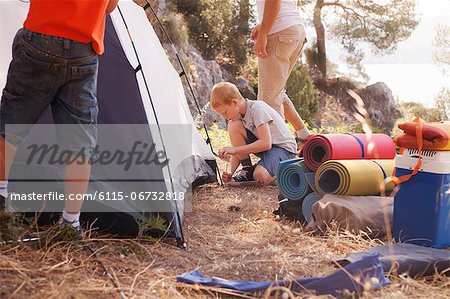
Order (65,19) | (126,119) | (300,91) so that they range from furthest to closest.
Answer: (300,91)
(126,119)
(65,19)

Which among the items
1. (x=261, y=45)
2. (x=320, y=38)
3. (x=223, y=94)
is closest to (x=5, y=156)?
(x=223, y=94)

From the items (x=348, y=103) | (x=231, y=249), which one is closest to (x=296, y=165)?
(x=231, y=249)

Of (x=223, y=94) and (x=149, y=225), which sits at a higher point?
(x=223, y=94)

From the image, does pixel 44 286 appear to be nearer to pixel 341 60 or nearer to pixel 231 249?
pixel 231 249

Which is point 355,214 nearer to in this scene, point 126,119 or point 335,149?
point 335,149

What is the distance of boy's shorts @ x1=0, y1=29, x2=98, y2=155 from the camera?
2117 mm

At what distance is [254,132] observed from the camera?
3.84 m

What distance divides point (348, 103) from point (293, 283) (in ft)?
44.7

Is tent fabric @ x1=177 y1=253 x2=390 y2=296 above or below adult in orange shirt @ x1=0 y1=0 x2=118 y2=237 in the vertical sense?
below

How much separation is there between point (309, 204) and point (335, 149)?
31 centimetres

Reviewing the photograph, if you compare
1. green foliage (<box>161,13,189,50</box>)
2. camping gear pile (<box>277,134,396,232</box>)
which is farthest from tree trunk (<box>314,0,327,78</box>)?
camping gear pile (<box>277,134,396,232</box>)

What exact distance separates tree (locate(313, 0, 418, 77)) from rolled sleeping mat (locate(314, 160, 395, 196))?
12554 millimetres

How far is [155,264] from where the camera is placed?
2.16 metres

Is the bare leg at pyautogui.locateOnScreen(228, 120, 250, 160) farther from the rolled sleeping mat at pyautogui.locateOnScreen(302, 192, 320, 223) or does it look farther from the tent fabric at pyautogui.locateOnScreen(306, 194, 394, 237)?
the tent fabric at pyautogui.locateOnScreen(306, 194, 394, 237)
